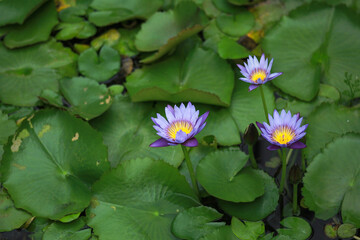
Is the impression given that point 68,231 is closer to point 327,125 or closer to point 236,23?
point 327,125

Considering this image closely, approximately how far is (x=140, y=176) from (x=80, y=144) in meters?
0.38

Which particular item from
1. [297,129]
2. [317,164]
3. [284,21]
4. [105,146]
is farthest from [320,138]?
[105,146]

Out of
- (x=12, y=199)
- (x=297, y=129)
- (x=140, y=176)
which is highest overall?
(x=297, y=129)

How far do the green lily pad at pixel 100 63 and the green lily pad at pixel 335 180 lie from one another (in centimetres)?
145

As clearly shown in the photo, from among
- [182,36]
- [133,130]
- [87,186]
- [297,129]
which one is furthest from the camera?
[182,36]

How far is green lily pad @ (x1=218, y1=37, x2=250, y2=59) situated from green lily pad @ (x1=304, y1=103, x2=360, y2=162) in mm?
540

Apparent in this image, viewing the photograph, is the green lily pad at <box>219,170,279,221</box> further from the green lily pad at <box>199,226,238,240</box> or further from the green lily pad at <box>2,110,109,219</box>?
the green lily pad at <box>2,110,109,219</box>

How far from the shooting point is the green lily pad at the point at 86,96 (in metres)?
2.23

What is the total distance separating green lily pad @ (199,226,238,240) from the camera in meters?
1.74

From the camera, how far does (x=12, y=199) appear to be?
1.96m

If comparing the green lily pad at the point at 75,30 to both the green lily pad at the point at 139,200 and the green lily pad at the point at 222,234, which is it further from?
the green lily pad at the point at 222,234

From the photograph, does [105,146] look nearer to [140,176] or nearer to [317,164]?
[140,176]

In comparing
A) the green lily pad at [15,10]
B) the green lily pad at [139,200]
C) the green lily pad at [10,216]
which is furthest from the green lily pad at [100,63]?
the green lily pad at [10,216]

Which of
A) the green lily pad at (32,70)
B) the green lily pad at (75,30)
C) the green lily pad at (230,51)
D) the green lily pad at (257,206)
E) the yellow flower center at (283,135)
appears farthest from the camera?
the green lily pad at (75,30)
